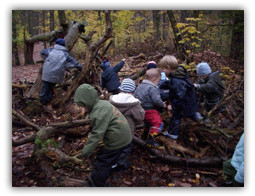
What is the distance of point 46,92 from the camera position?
434 cm

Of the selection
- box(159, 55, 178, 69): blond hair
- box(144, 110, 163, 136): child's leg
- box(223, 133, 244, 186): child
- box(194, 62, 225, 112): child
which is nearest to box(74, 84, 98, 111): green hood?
box(144, 110, 163, 136): child's leg

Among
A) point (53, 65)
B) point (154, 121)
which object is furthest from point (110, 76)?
point (154, 121)

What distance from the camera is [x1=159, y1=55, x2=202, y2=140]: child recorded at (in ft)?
9.97

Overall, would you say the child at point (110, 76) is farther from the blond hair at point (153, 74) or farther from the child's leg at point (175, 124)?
the child's leg at point (175, 124)

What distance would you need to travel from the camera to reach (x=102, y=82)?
4738mm

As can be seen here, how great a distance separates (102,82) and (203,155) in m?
2.89

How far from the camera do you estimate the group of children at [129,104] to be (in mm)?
2223

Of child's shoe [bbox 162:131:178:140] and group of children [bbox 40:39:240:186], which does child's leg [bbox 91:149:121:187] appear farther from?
child's shoe [bbox 162:131:178:140]

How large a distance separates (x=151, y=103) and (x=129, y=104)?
21.2 inches

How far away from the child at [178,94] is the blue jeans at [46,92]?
2.71m

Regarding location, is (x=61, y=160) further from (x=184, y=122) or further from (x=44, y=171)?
(x=184, y=122)

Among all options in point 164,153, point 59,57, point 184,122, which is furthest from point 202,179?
point 59,57

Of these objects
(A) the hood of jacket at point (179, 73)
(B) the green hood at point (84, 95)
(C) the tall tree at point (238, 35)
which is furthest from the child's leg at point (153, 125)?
(C) the tall tree at point (238, 35)

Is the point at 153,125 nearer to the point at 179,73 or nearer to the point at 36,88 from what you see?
the point at 179,73
